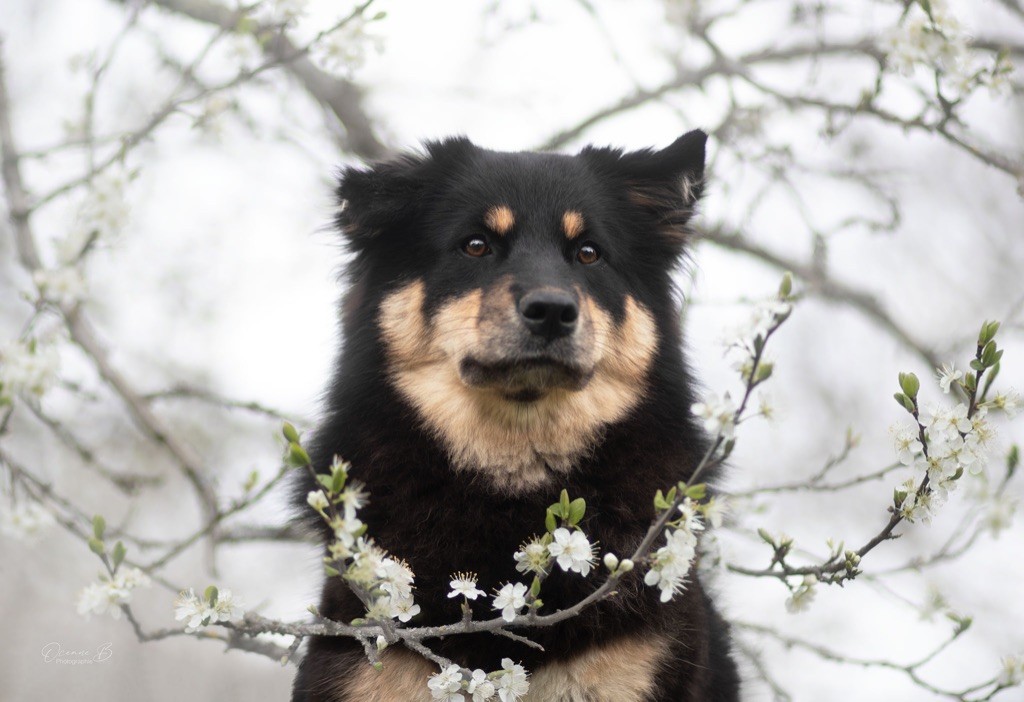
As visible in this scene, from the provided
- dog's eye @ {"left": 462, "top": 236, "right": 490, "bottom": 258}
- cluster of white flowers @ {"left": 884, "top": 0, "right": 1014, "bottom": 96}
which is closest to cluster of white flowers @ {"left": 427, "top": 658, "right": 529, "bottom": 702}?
dog's eye @ {"left": 462, "top": 236, "right": 490, "bottom": 258}

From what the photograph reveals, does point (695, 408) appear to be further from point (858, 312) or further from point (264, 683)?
point (264, 683)

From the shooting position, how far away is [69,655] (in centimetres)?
405

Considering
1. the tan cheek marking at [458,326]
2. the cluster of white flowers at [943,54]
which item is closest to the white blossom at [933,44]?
the cluster of white flowers at [943,54]

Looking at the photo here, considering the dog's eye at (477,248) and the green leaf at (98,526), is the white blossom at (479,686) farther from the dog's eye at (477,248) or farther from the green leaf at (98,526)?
the dog's eye at (477,248)

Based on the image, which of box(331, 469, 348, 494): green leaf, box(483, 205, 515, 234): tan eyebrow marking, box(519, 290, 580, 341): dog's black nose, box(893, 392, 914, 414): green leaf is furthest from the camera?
box(483, 205, 515, 234): tan eyebrow marking

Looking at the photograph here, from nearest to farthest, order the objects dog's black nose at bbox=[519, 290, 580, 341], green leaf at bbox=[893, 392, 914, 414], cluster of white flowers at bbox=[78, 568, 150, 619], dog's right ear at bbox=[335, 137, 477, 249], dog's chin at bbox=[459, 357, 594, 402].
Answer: green leaf at bbox=[893, 392, 914, 414], cluster of white flowers at bbox=[78, 568, 150, 619], dog's black nose at bbox=[519, 290, 580, 341], dog's chin at bbox=[459, 357, 594, 402], dog's right ear at bbox=[335, 137, 477, 249]

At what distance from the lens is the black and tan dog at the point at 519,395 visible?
105 inches

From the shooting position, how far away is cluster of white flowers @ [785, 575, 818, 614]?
2.44 metres

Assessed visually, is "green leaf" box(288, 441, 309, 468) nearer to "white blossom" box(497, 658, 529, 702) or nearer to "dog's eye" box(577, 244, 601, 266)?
"white blossom" box(497, 658, 529, 702)

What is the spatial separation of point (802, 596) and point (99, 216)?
2.65 m

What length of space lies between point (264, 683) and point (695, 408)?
8.81m

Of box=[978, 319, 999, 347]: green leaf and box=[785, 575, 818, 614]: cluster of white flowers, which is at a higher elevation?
box=[978, 319, 999, 347]: green leaf

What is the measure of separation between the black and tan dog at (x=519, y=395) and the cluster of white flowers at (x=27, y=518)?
4.10 ft

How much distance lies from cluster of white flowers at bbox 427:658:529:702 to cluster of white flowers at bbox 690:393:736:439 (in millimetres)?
738
